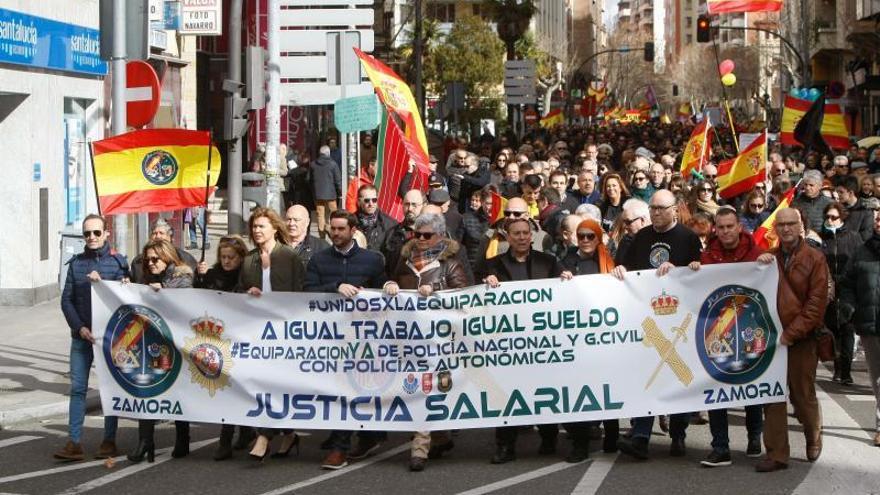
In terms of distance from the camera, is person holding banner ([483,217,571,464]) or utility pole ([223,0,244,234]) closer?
person holding banner ([483,217,571,464])

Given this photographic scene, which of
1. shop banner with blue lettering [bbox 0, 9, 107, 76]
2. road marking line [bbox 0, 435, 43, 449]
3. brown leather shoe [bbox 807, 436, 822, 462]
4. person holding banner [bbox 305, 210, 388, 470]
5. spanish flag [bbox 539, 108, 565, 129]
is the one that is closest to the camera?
brown leather shoe [bbox 807, 436, 822, 462]

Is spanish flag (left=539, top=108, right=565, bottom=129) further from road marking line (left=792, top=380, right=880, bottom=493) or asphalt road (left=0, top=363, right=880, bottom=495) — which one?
asphalt road (left=0, top=363, right=880, bottom=495)

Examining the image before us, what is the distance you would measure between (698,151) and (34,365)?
11.0 meters

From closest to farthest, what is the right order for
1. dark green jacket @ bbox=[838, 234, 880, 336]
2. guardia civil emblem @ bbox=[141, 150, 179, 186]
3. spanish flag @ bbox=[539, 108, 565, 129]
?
dark green jacket @ bbox=[838, 234, 880, 336]
guardia civil emblem @ bbox=[141, 150, 179, 186]
spanish flag @ bbox=[539, 108, 565, 129]

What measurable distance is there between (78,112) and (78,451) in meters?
11.8

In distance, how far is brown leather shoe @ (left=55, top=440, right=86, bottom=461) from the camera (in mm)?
10953

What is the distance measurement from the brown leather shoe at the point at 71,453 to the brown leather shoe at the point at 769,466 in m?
4.32

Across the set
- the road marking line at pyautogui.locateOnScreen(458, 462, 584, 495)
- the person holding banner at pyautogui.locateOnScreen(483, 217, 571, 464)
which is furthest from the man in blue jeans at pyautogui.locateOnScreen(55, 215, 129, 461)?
the road marking line at pyautogui.locateOnScreen(458, 462, 584, 495)

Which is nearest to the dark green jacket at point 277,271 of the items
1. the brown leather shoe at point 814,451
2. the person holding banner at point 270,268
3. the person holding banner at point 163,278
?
the person holding banner at point 270,268

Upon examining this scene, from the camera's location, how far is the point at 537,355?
10.5m

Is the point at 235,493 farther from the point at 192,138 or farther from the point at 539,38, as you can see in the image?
the point at 539,38

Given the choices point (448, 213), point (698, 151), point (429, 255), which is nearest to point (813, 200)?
point (448, 213)

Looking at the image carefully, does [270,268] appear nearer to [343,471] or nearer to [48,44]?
[343,471]

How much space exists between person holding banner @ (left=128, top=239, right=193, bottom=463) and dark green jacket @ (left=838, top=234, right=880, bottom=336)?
450cm
